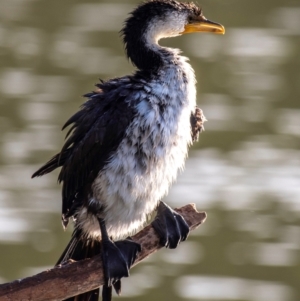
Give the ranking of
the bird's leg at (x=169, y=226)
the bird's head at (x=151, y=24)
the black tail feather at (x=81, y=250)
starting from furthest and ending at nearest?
the bird's head at (x=151, y=24)
the black tail feather at (x=81, y=250)
the bird's leg at (x=169, y=226)

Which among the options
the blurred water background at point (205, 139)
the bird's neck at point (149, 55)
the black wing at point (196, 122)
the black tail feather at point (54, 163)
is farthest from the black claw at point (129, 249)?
the blurred water background at point (205, 139)

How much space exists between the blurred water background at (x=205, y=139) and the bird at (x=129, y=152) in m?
3.05

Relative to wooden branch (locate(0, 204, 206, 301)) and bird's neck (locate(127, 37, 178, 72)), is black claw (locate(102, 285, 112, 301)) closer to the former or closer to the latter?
wooden branch (locate(0, 204, 206, 301))

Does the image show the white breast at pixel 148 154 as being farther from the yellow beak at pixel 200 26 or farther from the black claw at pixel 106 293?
the yellow beak at pixel 200 26

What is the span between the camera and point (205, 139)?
41.3ft

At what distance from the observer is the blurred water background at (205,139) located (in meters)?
10.8

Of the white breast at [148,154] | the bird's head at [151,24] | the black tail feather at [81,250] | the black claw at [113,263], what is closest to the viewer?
the black claw at [113,263]

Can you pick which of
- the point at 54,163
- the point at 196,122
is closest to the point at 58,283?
the point at 54,163

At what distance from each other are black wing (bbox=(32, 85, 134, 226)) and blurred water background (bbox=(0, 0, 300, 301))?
3160 mm

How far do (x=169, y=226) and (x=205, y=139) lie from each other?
17.3ft

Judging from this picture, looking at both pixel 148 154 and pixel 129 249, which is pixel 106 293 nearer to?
pixel 129 249

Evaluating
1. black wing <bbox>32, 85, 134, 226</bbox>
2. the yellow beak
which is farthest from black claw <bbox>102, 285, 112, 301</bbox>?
the yellow beak

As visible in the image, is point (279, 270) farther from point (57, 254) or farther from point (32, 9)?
point (32, 9)

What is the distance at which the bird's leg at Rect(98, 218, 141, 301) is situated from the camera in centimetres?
709
